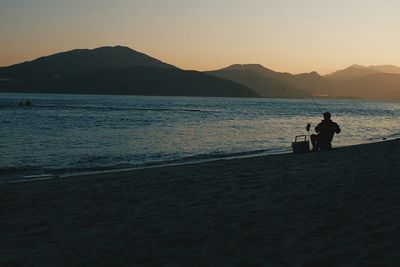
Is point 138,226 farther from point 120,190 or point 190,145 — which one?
point 190,145

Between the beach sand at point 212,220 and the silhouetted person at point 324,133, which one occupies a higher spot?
the silhouetted person at point 324,133

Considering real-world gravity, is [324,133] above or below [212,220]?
above

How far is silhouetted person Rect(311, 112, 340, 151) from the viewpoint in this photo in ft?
58.2

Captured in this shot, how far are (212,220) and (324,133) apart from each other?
11.8 m

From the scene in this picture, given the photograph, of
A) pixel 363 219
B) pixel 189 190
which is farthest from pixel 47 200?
pixel 363 219

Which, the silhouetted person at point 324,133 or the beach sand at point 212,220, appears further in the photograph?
the silhouetted person at point 324,133

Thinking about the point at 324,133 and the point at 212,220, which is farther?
the point at 324,133

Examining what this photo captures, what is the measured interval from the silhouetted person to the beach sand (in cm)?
533

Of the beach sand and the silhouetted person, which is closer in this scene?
the beach sand

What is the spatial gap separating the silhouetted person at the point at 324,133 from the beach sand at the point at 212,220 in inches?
210

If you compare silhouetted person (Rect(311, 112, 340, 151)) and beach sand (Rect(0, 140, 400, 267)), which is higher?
silhouetted person (Rect(311, 112, 340, 151))

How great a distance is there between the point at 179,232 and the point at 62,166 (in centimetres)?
1282

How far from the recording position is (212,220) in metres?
7.61

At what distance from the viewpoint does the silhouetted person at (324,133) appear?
17.7 m
